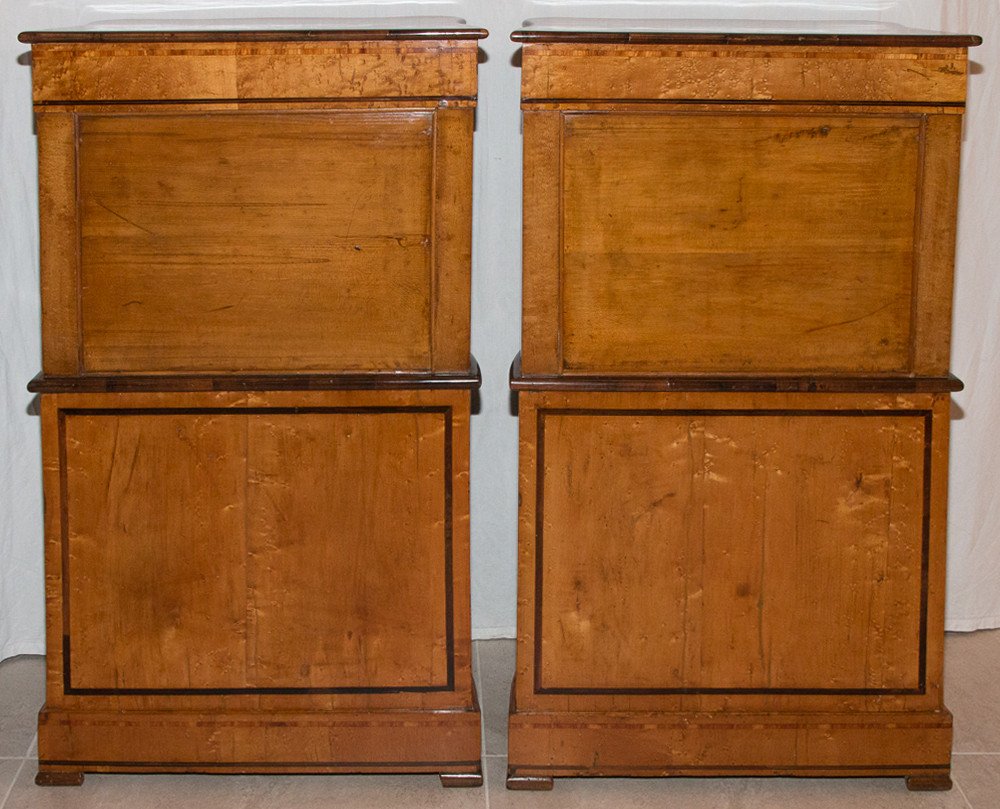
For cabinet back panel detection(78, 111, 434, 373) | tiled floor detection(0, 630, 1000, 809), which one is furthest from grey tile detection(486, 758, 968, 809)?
cabinet back panel detection(78, 111, 434, 373)

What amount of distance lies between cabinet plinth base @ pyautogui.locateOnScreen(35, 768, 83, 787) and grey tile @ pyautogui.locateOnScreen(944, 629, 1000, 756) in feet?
6.41

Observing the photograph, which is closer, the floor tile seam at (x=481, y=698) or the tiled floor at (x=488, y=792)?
the tiled floor at (x=488, y=792)

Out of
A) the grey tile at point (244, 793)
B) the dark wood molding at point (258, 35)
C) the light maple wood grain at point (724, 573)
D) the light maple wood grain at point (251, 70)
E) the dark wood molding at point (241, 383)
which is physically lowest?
the grey tile at point (244, 793)

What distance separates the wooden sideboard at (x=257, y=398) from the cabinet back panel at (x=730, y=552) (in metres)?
0.24

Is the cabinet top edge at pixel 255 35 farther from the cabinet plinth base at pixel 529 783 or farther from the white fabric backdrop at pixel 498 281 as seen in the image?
the cabinet plinth base at pixel 529 783

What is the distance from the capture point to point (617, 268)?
9.93 ft

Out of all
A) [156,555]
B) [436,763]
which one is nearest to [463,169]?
[156,555]

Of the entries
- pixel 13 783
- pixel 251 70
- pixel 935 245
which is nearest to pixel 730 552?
pixel 935 245

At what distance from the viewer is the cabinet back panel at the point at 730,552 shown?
308 centimetres

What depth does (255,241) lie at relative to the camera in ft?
9.93

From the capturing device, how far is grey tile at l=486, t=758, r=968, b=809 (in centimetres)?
314

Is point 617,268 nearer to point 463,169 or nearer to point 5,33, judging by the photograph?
point 463,169

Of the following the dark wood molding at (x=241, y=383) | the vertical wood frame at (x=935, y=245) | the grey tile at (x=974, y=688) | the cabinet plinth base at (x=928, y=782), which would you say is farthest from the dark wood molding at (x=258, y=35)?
the grey tile at (x=974, y=688)

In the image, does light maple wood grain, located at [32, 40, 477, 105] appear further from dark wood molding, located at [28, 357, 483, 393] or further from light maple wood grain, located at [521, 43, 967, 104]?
dark wood molding, located at [28, 357, 483, 393]
